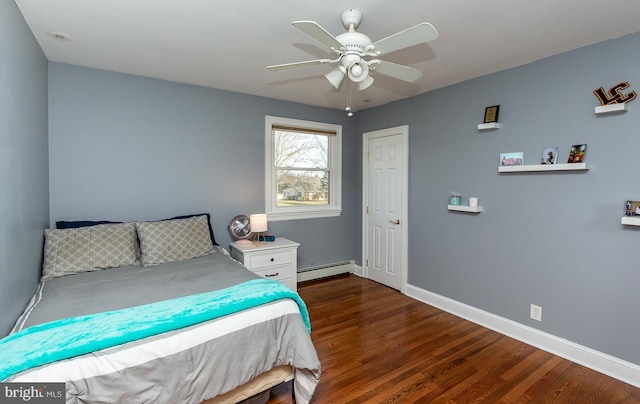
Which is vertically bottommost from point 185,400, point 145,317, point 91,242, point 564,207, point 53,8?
point 185,400

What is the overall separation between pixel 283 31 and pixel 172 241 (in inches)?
79.0

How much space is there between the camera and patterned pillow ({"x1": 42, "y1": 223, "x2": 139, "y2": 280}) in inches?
93.8

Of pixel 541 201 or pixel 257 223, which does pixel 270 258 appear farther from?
pixel 541 201

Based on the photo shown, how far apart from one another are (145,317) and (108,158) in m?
2.09

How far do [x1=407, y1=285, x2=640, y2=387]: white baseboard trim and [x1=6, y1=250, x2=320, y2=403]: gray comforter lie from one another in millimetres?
2050

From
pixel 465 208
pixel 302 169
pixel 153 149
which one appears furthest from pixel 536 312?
pixel 153 149

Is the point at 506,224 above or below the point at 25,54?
below

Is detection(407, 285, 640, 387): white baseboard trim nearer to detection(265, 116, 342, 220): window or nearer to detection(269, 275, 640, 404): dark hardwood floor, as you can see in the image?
detection(269, 275, 640, 404): dark hardwood floor

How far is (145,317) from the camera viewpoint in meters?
1.58

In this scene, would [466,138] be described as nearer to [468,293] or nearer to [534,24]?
[534,24]

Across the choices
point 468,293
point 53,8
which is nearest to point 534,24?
point 468,293

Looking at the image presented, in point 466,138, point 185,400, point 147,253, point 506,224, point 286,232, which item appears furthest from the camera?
point 286,232

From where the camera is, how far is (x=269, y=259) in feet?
11.2

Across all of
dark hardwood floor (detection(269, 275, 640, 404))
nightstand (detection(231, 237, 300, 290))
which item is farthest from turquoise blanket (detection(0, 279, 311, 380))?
nightstand (detection(231, 237, 300, 290))
